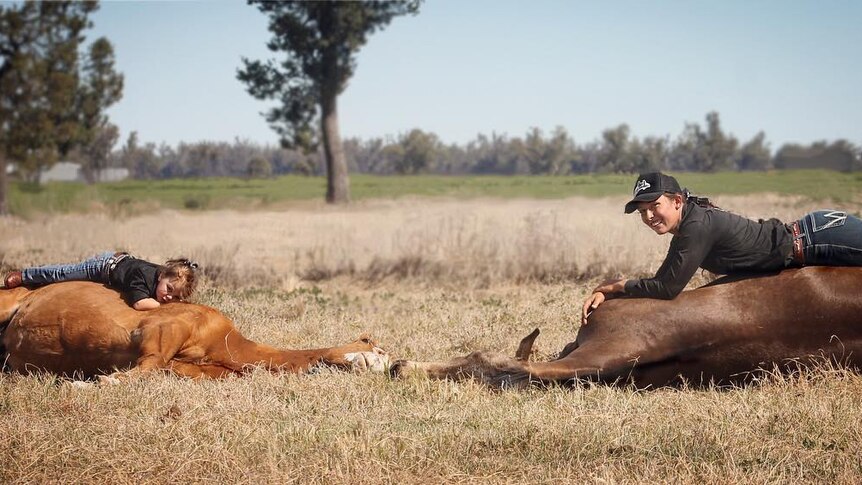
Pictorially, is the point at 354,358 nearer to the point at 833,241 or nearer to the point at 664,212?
the point at 664,212

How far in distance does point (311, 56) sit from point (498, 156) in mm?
28119

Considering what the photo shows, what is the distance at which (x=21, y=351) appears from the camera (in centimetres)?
612

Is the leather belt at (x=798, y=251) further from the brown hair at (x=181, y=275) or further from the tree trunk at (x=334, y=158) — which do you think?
the tree trunk at (x=334, y=158)

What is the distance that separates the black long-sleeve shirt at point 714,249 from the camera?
5.76m

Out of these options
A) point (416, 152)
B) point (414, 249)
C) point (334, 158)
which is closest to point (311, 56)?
point (334, 158)

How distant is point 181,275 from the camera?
634 centimetres

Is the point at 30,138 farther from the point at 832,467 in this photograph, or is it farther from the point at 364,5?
the point at 832,467

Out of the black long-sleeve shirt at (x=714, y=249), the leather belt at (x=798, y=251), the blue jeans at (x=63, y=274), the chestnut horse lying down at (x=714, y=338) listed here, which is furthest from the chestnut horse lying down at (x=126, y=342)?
the leather belt at (x=798, y=251)

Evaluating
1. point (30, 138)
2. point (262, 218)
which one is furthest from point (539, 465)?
point (30, 138)

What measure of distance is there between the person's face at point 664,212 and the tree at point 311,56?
86.2 ft

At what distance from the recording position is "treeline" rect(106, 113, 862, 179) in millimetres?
13844

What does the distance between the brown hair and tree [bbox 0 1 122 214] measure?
21979mm

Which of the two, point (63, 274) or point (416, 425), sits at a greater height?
point (63, 274)

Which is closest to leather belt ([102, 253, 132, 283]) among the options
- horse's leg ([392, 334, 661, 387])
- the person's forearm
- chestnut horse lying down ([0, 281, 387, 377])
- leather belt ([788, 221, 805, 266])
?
chestnut horse lying down ([0, 281, 387, 377])
